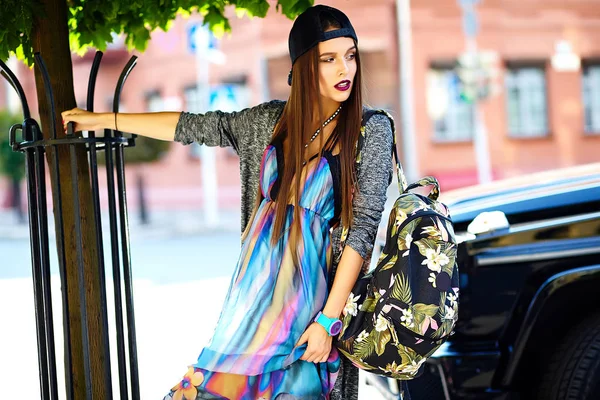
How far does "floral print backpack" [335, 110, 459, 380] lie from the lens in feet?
7.88

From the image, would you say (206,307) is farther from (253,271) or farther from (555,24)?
(555,24)

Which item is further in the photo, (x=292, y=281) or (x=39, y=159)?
(x=39, y=159)

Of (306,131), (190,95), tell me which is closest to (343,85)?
(306,131)

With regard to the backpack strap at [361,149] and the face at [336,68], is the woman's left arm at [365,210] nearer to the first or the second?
the backpack strap at [361,149]

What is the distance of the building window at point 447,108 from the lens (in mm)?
24750

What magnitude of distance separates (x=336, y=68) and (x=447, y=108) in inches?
913

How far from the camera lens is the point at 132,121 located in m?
2.73

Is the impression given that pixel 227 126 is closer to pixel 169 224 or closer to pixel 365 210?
pixel 365 210

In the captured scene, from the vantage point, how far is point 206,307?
8.91 meters

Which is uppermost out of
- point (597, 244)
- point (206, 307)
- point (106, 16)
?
point (106, 16)

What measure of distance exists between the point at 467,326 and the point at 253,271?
133cm

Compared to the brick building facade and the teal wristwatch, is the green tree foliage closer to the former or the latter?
the teal wristwatch

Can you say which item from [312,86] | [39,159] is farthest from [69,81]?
[312,86]

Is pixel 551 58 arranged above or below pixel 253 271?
above
